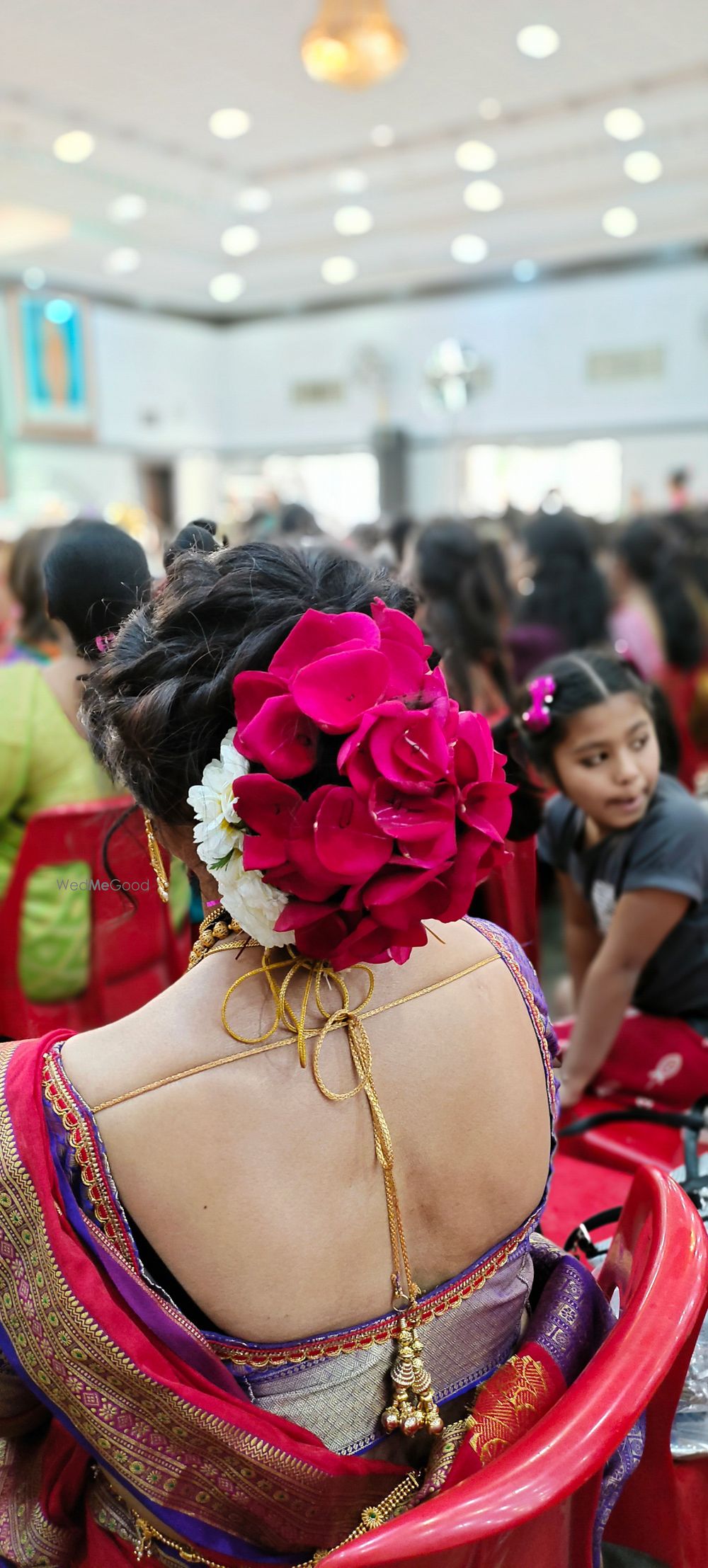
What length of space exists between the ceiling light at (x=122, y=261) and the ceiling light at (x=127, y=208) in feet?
2.53

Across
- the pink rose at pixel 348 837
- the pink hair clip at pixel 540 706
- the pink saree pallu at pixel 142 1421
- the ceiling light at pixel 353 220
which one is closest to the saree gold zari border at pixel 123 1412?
the pink saree pallu at pixel 142 1421

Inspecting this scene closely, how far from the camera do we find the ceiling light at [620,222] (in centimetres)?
977

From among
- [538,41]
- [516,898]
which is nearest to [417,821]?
[516,898]

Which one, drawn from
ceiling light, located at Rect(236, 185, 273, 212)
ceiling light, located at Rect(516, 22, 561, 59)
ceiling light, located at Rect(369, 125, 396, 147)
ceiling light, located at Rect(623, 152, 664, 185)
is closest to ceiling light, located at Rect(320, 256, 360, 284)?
ceiling light, located at Rect(236, 185, 273, 212)

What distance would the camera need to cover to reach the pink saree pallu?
726 mm

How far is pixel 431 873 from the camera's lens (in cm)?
69

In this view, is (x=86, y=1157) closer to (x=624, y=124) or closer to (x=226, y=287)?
(x=624, y=124)

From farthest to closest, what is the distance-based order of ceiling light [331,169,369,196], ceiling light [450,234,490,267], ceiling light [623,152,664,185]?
ceiling light [450,234,490,267] < ceiling light [331,169,369,196] < ceiling light [623,152,664,185]

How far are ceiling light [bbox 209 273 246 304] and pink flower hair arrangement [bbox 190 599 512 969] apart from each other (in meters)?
12.5

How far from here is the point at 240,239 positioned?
1052 centimetres

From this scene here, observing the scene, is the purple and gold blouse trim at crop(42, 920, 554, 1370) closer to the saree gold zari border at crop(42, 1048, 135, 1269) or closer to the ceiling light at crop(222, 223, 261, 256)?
the saree gold zari border at crop(42, 1048, 135, 1269)

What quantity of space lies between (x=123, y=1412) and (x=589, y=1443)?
0.31 m

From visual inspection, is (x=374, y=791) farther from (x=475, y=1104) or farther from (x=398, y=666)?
(x=475, y=1104)

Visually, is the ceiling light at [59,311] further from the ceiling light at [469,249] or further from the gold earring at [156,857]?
the gold earring at [156,857]
